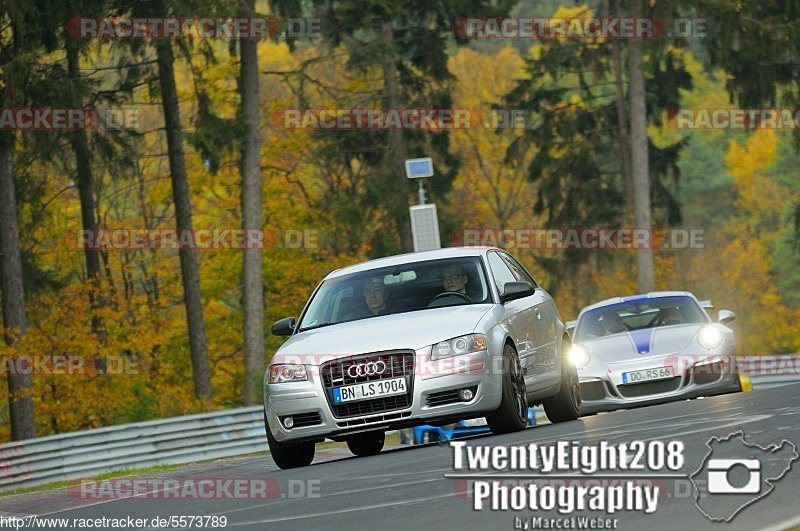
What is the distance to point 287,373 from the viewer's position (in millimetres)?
13414

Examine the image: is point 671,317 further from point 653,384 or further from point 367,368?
point 367,368

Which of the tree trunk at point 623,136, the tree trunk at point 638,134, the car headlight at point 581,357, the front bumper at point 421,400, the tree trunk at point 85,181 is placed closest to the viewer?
the front bumper at point 421,400

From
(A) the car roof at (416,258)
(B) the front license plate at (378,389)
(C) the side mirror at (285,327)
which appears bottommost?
(B) the front license plate at (378,389)

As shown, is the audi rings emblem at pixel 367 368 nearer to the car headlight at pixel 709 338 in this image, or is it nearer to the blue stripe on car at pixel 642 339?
the blue stripe on car at pixel 642 339

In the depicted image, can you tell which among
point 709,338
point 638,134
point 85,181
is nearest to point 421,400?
point 709,338

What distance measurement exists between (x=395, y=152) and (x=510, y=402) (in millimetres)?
31523

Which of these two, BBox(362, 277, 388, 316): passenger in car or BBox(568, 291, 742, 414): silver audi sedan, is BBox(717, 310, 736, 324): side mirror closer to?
BBox(568, 291, 742, 414): silver audi sedan

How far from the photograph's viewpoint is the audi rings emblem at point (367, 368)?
42.8ft

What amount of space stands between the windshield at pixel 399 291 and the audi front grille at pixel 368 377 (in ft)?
3.71

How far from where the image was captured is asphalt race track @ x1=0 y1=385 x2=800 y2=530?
7727mm

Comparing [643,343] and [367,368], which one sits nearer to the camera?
[367,368]

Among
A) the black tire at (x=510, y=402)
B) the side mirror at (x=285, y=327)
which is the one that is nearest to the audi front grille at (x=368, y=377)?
the black tire at (x=510, y=402)

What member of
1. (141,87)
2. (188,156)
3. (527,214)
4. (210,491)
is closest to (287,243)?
(188,156)

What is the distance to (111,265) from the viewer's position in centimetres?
5072
